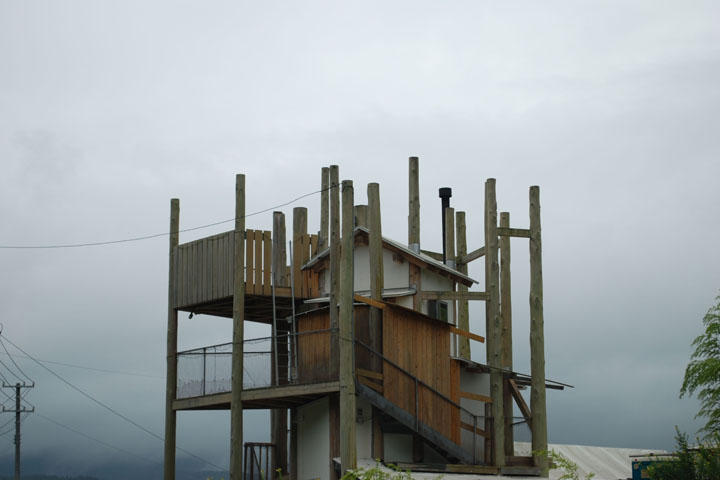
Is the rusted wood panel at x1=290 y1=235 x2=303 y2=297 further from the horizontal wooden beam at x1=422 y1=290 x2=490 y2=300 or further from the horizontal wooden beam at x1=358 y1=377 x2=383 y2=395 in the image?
the horizontal wooden beam at x1=358 y1=377 x2=383 y2=395

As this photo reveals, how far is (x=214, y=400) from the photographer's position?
34.4 meters

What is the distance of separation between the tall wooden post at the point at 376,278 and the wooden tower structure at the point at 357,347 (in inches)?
1.8

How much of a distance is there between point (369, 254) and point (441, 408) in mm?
5581

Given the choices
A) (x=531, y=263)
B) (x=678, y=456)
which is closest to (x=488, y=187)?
(x=531, y=263)

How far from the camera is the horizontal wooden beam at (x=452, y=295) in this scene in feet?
114

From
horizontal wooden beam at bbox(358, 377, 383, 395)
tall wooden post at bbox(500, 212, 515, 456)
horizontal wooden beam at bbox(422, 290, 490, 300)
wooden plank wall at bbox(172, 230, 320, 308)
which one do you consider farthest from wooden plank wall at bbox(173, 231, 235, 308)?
tall wooden post at bbox(500, 212, 515, 456)

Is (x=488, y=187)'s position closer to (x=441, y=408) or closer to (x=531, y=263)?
(x=531, y=263)

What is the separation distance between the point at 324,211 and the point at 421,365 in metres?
7.17

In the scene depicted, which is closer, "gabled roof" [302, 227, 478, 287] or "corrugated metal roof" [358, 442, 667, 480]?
"corrugated metal roof" [358, 442, 667, 480]

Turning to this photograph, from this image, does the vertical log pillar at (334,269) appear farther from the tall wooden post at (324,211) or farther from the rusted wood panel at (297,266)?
the tall wooden post at (324,211)

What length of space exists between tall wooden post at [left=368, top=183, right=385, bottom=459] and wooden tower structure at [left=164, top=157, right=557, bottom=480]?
0.04 metres

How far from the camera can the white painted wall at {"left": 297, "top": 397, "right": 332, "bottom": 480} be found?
110 ft

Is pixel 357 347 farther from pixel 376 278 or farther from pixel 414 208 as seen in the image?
pixel 414 208

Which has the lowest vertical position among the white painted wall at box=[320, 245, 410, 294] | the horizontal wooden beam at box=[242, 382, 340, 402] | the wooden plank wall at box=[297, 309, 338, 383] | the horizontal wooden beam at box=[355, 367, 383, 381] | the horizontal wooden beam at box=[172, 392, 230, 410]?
the horizontal wooden beam at box=[172, 392, 230, 410]
